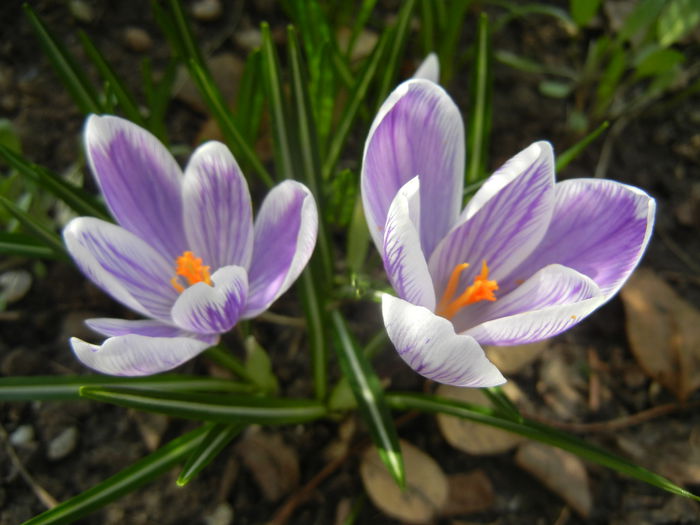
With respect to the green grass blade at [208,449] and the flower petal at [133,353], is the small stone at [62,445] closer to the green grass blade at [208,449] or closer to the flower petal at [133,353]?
the green grass blade at [208,449]

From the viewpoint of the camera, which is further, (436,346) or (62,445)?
(62,445)

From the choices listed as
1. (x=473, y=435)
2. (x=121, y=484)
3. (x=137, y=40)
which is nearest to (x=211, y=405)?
(x=121, y=484)

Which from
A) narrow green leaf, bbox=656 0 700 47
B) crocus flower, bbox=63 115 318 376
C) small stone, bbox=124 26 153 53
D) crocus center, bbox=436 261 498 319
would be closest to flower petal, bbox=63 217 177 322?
crocus flower, bbox=63 115 318 376

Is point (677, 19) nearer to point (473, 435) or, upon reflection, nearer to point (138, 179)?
point (473, 435)

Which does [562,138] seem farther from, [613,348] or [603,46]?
[613,348]

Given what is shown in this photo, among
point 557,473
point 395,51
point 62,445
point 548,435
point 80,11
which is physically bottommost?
point 557,473

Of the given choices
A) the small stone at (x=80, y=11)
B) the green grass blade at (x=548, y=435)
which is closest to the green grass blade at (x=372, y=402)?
the green grass blade at (x=548, y=435)
